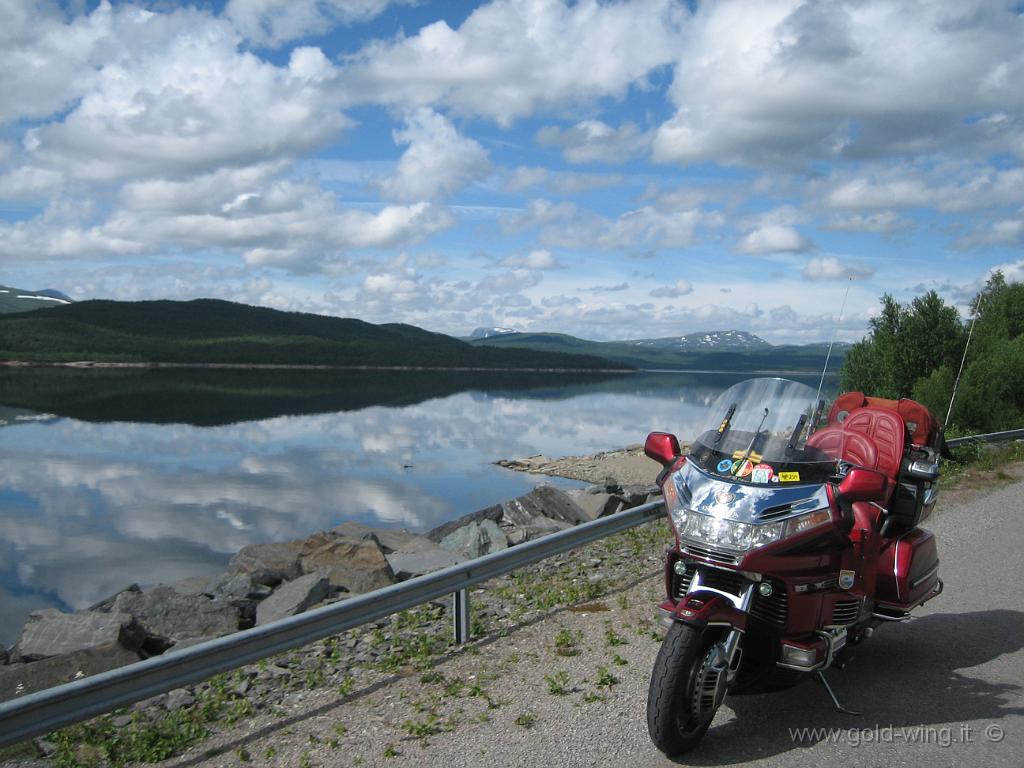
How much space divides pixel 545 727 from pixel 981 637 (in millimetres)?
3637

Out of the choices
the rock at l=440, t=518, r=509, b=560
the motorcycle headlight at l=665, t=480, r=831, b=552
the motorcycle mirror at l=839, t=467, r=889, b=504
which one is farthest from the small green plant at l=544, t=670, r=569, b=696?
the rock at l=440, t=518, r=509, b=560

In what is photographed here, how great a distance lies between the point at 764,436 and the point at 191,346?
564ft

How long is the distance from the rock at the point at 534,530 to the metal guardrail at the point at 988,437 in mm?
6585

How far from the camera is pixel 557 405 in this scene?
79.6 metres

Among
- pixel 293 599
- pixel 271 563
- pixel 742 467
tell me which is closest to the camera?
pixel 742 467

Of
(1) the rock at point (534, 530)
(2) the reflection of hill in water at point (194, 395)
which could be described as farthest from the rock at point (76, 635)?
(2) the reflection of hill in water at point (194, 395)

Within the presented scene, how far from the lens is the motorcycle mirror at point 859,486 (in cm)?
445

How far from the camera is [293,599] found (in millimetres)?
8711

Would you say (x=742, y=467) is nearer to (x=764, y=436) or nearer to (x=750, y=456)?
(x=750, y=456)

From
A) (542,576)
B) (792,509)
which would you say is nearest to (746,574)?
(792,509)

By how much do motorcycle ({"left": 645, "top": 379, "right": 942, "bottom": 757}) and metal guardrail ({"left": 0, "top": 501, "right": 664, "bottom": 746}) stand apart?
78.5 inches

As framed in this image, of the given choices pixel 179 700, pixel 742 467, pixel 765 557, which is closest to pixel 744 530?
pixel 765 557

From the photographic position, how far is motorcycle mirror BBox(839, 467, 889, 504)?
4445 mm

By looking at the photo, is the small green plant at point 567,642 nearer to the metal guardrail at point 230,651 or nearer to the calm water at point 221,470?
the metal guardrail at point 230,651
